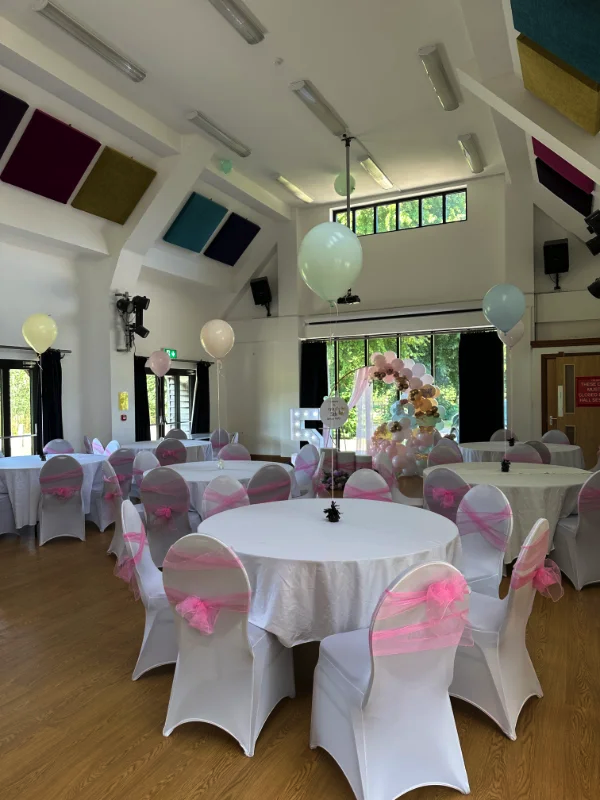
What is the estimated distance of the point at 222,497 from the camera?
146 inches

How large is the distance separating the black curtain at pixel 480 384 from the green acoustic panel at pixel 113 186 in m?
6.21

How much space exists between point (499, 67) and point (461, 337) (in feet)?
19.8

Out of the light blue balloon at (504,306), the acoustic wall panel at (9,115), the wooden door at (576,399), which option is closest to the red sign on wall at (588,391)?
the wooden door at (576,399)

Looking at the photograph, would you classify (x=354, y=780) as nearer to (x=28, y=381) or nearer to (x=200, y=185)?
(x=28, y=381)

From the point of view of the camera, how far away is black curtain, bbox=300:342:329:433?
11453 millimetres

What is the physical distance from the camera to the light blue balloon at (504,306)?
223 inches

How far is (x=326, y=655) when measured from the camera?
224 centimetres

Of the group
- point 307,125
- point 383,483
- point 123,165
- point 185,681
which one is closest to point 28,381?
point 123,165

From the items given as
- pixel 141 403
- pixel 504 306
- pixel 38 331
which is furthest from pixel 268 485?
pixel 141 403

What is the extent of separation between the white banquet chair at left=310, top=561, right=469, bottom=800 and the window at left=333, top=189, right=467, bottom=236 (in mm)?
9473

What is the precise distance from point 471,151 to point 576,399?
426cm

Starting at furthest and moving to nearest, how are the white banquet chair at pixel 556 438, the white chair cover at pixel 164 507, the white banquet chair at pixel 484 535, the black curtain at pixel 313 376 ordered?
the black curtain at pixel 313 376, the white banquet chair at pixel 556 438, the white chair cover at pixel 164 507, the white banquet chair at pixel 484 535

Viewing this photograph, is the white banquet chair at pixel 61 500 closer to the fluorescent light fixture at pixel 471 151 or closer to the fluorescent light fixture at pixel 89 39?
the fluorescent light fixture at pixel 89 39

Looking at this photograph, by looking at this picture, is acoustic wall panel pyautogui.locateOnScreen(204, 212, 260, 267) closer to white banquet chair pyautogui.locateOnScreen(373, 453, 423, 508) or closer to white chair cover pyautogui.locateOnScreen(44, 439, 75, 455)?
white chair cover pyautogui.locateOnScreen(44, 439, 75, 455)
